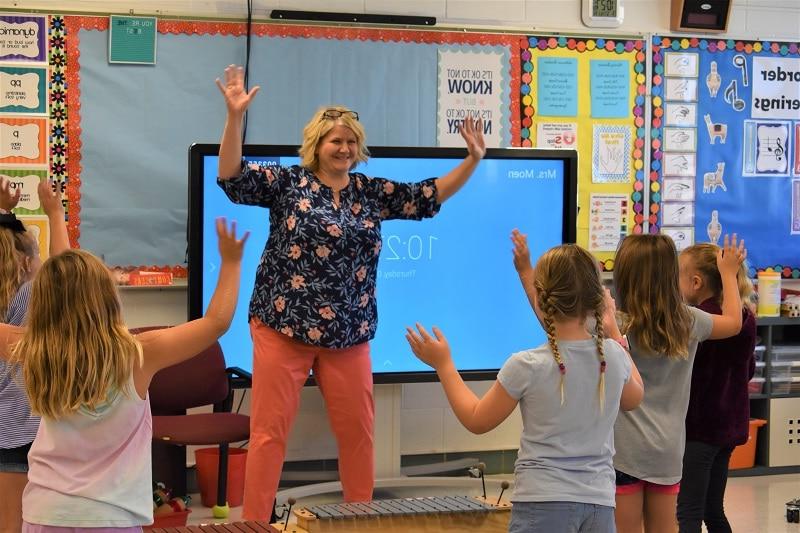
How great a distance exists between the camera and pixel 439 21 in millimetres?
5383

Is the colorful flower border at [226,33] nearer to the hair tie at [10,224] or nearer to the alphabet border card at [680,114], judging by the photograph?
the alphabet border card at [680,114]

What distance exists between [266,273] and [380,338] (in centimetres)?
144

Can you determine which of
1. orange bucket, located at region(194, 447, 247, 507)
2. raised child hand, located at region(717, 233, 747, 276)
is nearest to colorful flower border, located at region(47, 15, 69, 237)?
orange bucket, located at region(194, 447, 247, 507)

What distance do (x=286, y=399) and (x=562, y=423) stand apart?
1364 mm

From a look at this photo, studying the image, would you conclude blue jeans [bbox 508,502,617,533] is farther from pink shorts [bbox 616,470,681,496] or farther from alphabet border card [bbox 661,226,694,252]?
alphabet border card [bbox 661,226,694,252]

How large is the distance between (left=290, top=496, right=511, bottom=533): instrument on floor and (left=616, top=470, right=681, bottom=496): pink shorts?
0.41 meters

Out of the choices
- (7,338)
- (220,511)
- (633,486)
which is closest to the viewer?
(7,338)

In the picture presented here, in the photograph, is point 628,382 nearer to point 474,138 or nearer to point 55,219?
point 474,138

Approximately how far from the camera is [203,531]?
2932 mm

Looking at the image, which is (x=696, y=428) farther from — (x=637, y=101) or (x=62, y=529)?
(x=637, y=101)

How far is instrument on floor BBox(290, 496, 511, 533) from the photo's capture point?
3.17m

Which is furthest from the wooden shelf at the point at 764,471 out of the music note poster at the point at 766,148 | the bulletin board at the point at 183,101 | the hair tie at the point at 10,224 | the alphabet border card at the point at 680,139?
the hair tie at the point at 10,224

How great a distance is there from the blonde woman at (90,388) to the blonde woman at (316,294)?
3.88ft

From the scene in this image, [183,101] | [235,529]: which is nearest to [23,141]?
[183,101]
